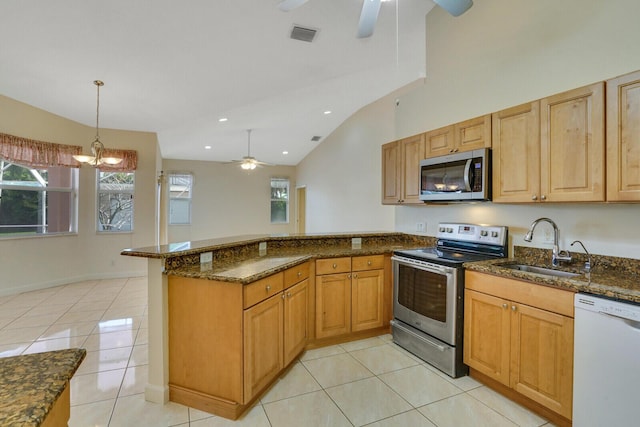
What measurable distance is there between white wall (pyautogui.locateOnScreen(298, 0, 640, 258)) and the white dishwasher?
2.42ft

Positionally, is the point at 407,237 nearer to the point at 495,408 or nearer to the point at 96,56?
the point at 495,408

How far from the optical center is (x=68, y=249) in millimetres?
5125

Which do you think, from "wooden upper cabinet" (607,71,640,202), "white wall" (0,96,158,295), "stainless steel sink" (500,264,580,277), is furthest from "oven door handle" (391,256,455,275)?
"white wall" (0,96,158,295)

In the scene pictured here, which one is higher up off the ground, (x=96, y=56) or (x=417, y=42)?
(x=417, y=42)

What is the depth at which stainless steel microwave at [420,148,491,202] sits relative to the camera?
260 centimetres

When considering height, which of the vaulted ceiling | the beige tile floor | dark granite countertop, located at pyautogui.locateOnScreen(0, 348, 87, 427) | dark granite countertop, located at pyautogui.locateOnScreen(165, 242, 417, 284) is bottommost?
the beige tile floor

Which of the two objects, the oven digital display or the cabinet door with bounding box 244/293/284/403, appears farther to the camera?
the oven digital display

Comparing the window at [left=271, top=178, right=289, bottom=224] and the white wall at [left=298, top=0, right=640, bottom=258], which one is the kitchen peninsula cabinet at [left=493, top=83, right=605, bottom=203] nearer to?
the white wall at [left=298, top=0, right=640, bottom=258]

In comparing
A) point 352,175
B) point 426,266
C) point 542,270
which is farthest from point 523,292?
point 352,175

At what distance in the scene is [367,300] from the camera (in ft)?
10.1

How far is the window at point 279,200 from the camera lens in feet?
30.4

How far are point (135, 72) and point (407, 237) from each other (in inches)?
145

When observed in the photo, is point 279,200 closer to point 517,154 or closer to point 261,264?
point 261,264

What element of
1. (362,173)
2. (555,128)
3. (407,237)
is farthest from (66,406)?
(362,173)
